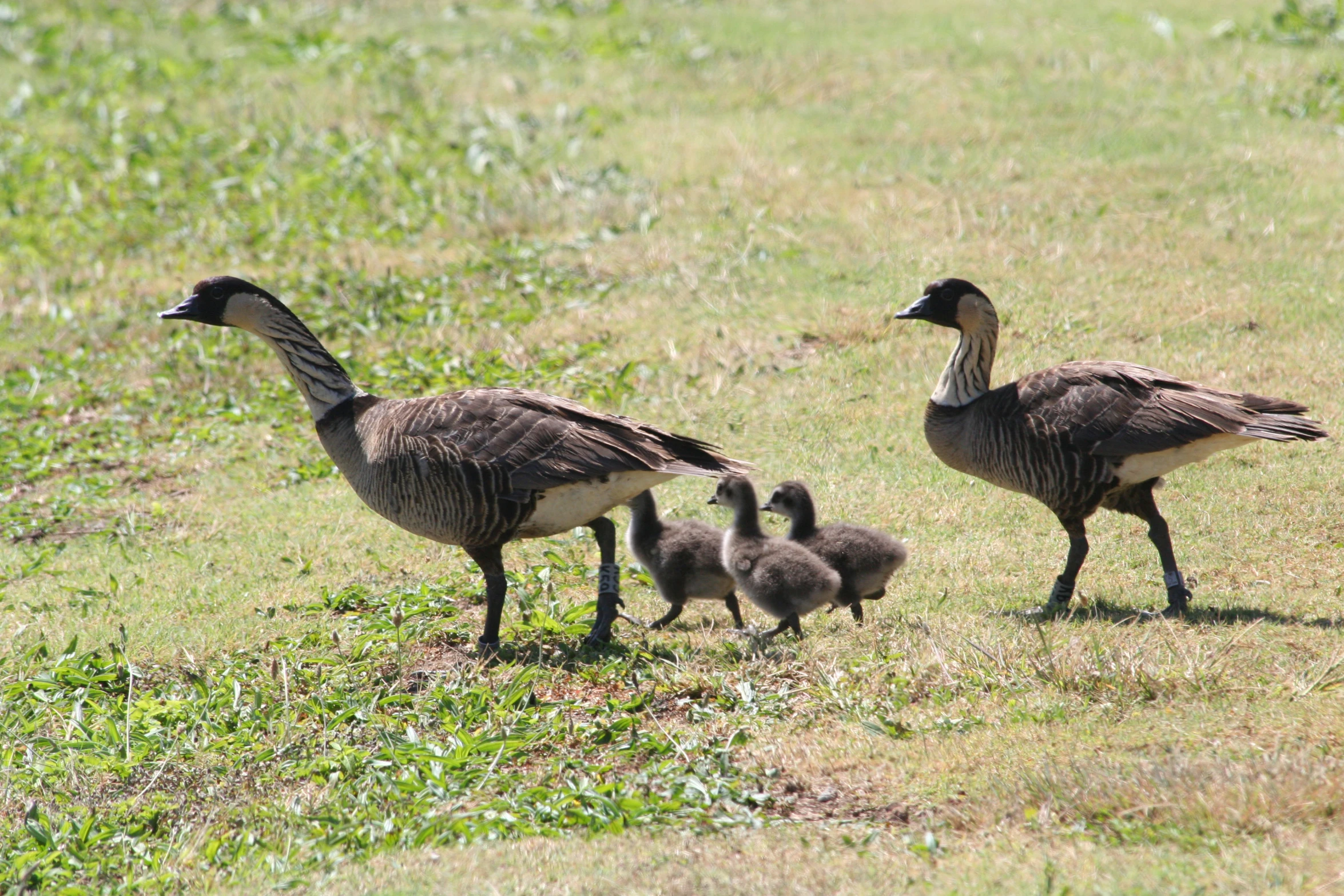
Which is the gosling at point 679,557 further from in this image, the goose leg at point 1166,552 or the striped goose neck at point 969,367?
the goose leg at point 1166,552

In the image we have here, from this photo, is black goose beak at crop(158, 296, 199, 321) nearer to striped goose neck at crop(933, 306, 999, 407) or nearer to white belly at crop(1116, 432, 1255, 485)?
striped goose neck at crop(933, 306, 999, 407)

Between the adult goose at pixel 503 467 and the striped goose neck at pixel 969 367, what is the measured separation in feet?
5.12

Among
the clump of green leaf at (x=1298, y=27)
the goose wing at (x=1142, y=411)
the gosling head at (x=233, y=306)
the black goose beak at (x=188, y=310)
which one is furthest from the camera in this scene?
the clump of green leaf at (x=1298, y=27)

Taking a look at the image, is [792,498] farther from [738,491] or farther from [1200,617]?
[1200,617]

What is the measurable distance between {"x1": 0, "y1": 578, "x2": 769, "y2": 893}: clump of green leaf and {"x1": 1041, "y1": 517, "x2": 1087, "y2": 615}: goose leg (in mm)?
2373

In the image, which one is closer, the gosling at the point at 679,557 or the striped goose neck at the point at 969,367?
the gosling at the point at 679,557

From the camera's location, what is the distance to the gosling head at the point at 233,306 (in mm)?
8406

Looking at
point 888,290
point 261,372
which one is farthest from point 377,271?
point 888,290

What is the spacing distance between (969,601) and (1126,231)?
7.01 metres

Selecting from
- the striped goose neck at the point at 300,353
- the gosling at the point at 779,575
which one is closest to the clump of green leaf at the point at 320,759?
the gosling at the point at 779,575

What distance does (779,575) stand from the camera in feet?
24.1

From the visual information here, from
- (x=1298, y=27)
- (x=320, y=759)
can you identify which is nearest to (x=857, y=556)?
(x=320, y=759)

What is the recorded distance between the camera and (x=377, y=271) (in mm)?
14781

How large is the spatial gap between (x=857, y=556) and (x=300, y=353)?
3.65 metres
